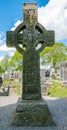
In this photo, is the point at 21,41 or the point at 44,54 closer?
the point at 21,41

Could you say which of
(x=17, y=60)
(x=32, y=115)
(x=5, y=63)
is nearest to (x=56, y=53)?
(x=17, y=60)

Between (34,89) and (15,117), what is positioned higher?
(34,89)

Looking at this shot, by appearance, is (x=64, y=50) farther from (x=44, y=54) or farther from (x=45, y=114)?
(x=45, y=114)

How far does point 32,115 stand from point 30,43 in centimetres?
233

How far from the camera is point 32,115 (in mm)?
7188

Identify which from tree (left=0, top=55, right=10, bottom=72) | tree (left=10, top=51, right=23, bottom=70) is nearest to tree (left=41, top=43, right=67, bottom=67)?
tree (left=10, top=51, right=23, bottom=70)

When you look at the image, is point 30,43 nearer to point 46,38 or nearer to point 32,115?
point 46,38

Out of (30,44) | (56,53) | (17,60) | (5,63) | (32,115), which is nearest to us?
(32,115)

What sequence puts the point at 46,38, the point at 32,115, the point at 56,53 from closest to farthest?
the point at 32,115
the point at 46,38
the point at 56,53

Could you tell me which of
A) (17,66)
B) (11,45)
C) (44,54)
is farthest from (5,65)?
(11,45)

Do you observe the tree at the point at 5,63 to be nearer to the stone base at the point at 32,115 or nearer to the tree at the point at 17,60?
the tree at the point at 17,60

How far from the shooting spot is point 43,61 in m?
64.6

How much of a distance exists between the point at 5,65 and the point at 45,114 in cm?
7484

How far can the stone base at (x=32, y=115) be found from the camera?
23.3 feet
